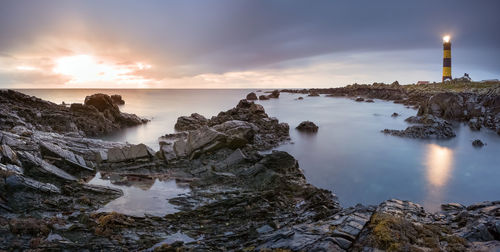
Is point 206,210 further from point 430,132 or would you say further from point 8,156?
point 430,132

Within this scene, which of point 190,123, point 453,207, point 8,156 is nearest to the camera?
point 453,207

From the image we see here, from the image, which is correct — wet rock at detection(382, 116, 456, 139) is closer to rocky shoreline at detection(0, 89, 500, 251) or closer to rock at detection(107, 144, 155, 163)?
rocky shoreline at detection(0, 89, 500, 251)

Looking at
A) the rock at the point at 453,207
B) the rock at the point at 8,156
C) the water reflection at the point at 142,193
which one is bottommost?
the rock at the point at 453,207

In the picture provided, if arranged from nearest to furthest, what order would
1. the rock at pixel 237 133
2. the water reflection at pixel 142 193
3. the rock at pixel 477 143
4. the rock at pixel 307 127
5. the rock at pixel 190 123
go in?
the water reflection at pixel 142 193
the rock at pixel 237 133
the rock at pixel 477 143
the rock at pixel 307 127
the rock at pixel 190 123

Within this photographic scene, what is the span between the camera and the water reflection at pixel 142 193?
40.1ft

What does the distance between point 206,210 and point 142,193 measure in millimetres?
3800

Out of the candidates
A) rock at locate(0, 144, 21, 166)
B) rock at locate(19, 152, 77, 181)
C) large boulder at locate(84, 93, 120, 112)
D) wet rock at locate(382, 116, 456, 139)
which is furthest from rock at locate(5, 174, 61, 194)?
wet rock at locate(382, 116, 456, 139)

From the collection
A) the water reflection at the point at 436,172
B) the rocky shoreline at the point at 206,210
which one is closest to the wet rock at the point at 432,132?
the water reflection at the point at 436,172

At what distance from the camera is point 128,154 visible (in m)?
18.7

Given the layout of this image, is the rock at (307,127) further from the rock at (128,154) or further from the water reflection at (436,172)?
the rock at (128,154)

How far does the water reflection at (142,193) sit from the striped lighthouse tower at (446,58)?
10309cm

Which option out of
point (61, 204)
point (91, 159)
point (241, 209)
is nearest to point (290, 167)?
point (241, 209)

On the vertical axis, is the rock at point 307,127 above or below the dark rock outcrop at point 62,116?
below

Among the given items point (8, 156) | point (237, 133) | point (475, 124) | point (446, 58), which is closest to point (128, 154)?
point (8, 156)
